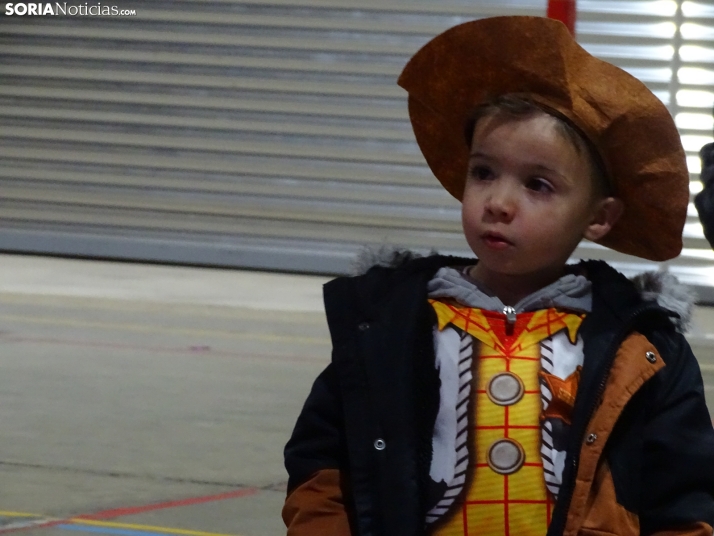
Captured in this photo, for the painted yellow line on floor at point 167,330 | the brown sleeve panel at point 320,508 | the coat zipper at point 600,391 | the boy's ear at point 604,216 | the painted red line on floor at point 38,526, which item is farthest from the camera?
the painted yellow line on floor at point 167,330

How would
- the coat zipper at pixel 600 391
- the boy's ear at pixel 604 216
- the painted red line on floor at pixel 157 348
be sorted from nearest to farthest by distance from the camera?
the coat zipper at pixel 600 391
the boy's ear at pixel 604 216
the painted red line on floor at pixel 157 348

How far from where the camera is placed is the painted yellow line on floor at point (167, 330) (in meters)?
7.21

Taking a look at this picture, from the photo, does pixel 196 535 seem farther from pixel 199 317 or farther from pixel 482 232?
pixel 199 317

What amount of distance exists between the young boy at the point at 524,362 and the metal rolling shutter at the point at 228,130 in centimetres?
771

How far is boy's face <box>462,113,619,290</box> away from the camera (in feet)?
6.62

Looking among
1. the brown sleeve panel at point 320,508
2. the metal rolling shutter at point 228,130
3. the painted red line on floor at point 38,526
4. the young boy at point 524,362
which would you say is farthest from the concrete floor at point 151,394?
the young boy at point 524,362

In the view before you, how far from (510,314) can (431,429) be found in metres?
0.25

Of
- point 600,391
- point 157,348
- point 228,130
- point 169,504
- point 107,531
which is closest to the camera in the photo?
point 600,391

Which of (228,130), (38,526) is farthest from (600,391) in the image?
(228,130)

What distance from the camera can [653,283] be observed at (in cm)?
212

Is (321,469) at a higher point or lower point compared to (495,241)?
lower

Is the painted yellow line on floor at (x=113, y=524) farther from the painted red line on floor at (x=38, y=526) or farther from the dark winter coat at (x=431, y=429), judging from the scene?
the dark winter coat at (x=431, y=429)

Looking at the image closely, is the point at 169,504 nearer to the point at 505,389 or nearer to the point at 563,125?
the point at 505,389

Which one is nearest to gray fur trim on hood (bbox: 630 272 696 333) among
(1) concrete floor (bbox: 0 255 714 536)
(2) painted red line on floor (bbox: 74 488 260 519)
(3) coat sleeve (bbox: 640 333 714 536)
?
(3) coat sleeve (bbox: 640 333 714 536)
